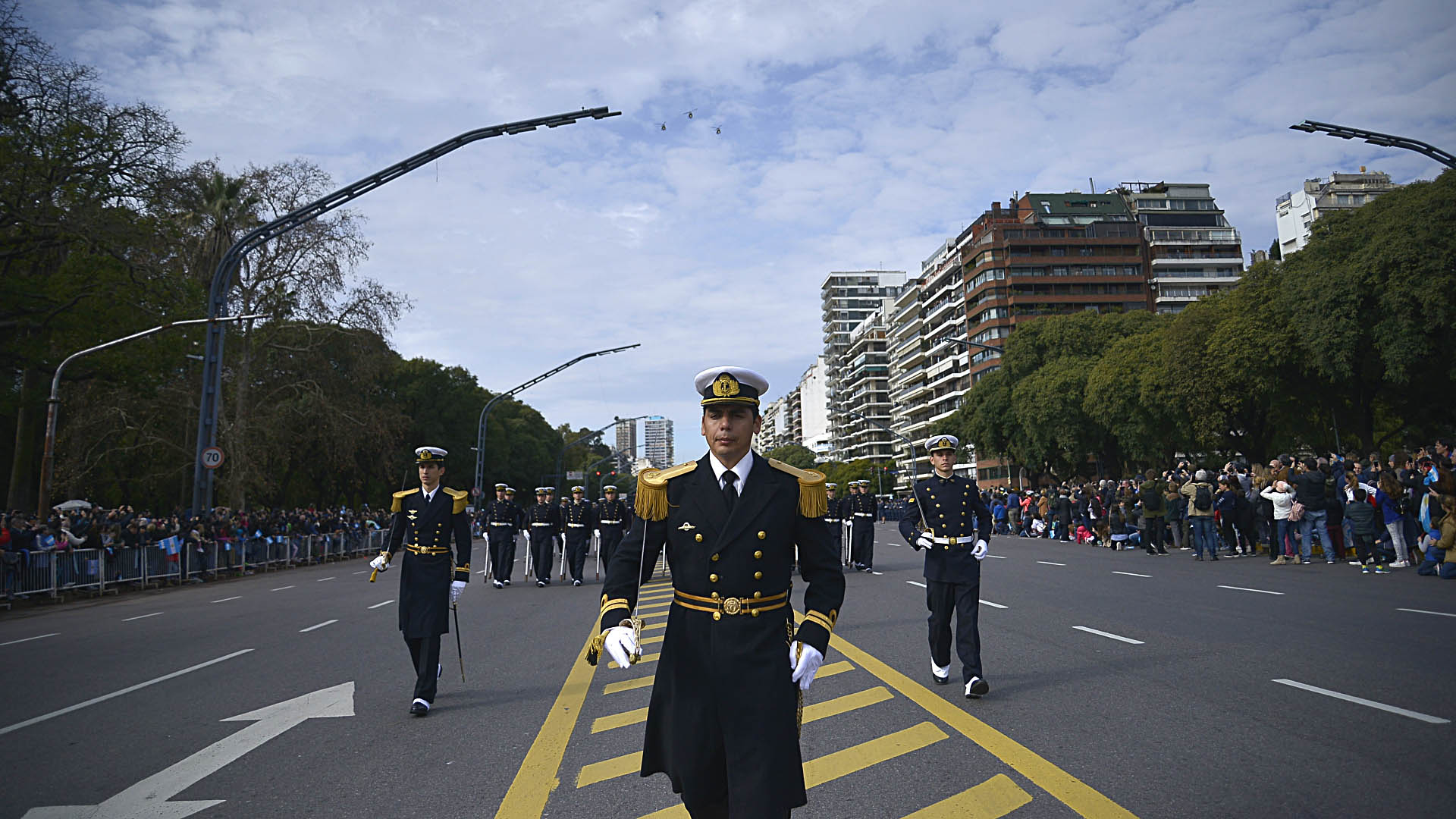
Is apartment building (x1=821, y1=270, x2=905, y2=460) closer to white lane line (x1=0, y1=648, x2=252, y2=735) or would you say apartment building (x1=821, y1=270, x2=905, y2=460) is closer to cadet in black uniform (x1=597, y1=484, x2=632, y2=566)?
cadet in black uniform (x1=597, y1=484, x2=632, y2=566)

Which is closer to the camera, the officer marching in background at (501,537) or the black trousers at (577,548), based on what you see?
the officer marching in background at (501,537)

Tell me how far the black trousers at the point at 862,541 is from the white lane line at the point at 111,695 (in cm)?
1350

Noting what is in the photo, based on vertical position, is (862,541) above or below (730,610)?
below

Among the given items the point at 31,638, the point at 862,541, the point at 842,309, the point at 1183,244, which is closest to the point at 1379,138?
the point at 862,541

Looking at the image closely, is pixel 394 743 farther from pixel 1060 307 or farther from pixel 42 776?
pixel 1060 307

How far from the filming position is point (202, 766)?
5918 millimetres

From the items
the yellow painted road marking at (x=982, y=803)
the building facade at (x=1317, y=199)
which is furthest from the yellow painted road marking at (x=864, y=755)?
the building facade at (x=1317, y=199)

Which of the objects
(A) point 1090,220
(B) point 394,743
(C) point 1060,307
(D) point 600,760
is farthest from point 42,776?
(A) point 1090,220

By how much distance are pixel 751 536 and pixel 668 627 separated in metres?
0.51

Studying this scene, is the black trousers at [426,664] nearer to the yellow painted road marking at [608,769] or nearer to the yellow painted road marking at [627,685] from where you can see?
the yellow painted road marking at [627,685]

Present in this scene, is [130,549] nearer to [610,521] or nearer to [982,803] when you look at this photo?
[610,521]

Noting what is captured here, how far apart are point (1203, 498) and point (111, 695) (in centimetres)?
2204

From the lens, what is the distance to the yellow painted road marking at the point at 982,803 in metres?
4.58

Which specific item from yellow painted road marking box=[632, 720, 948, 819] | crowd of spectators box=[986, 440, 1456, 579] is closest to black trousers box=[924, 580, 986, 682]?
yellow painted road marking box=[632, 720, 948, 819]
